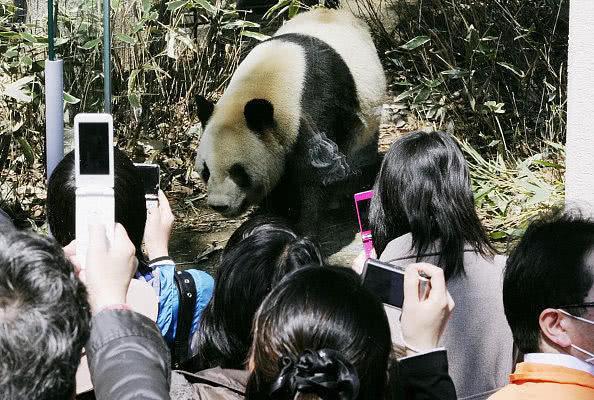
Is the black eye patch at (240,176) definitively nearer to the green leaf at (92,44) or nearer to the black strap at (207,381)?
the green leaf at (92,44)

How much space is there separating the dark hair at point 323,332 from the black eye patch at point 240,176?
13.0ft

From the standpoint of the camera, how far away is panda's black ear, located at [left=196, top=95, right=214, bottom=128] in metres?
5.57

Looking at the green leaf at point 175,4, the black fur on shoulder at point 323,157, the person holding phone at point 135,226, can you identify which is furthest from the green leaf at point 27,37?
the person holding phone at point 135,226

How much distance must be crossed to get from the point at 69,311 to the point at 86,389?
67 centimetres

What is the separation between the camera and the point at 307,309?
163 cm

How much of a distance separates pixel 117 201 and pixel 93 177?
491mm

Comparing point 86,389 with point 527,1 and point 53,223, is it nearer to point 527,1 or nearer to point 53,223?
point 53,223

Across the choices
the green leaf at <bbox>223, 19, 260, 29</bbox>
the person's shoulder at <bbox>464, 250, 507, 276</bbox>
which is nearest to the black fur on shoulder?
the green leaf at <bbox>223, 19, 260, 29</bbox>

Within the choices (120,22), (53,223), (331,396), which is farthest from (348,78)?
(331,396)

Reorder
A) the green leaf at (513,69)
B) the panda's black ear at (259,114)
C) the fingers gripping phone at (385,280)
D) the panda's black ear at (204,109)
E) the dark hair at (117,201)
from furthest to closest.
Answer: the green leaf at (513,69) → the panda's black ear at (204,109) → the panda's black ear at (259,114) → the dark hair at (117,201) → the fingers gripping phone at (385,280)

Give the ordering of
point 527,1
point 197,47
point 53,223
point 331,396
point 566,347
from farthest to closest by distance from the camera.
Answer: point 527,1, point 197,47, point 53,223, point 566,347, point 331,396

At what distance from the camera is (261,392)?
163 centimetres

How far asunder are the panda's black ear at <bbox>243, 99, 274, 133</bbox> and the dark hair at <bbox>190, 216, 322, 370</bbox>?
3240mm

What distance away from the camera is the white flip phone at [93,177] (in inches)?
69.7
